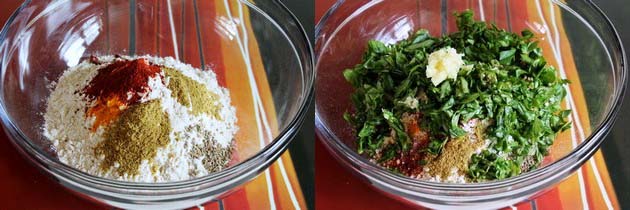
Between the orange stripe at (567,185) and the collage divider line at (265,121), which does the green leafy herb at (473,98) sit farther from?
the collage divider line at (265,121)

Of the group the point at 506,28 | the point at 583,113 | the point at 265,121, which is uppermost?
the point at 506,28

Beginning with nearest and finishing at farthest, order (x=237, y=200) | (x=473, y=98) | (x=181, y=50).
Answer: (x=473, y=98)
(x=237, y=200)
(x=181, y=50)

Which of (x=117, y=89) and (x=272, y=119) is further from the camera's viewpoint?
(x=272, y=119)

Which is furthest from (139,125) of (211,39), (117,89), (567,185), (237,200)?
(567,185)

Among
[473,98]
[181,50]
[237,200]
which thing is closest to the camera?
[473,98]

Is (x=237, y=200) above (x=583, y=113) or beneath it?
beneath

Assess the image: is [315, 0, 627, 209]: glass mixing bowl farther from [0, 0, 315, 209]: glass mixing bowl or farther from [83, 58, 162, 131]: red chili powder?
[83, 58, 162, 131]: red chili powder

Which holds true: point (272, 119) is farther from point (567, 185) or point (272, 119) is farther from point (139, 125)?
point (567, 185)

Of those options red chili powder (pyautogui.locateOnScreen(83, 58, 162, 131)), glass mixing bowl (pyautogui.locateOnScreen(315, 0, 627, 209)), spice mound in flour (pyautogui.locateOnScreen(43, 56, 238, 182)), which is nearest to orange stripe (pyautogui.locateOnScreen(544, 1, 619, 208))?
glass mixing bowl (pyautogui.locateOnScreen(315, 0, 627, 209))
